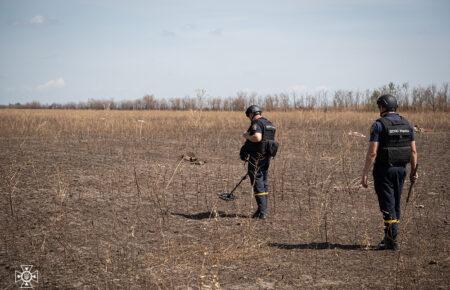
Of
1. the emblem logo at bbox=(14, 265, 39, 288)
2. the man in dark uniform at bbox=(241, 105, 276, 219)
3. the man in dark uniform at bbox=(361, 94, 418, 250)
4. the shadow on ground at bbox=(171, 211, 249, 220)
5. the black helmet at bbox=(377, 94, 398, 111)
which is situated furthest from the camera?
the shadow on ground at bbox=(171, 211, 249, 220)

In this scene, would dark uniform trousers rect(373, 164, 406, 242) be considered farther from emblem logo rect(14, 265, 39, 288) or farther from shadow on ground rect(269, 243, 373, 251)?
emblem logo rect(14, 265, 39, 288)

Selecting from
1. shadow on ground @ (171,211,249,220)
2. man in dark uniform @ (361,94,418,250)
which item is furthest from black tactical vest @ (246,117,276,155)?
man in dark uniform @ (361,94,418,250)

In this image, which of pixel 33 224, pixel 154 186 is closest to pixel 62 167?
pixel 154 186

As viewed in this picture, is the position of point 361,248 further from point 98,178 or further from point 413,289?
point 98,178

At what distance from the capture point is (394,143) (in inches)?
211

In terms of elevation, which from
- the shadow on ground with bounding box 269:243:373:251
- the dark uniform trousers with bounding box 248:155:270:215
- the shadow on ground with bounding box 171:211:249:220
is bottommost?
the shadow on ground with bounding box 269:243:373:251

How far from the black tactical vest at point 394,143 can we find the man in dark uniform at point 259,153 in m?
1.91

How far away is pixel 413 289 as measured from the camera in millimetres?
4328

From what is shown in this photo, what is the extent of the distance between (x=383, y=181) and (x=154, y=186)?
4940 mm

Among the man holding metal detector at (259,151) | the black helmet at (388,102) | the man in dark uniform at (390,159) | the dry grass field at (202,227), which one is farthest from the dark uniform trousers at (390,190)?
the man holding metal detector at (259,151)

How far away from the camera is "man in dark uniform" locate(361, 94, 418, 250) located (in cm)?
533

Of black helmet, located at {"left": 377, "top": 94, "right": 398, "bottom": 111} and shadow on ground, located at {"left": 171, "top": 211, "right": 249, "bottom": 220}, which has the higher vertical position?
black helmet, located at {"left": 377, "top": 94, "right": 398, "bottom": 111}

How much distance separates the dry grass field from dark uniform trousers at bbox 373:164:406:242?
0.44m

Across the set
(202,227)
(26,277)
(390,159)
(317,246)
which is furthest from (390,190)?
(26,277)
